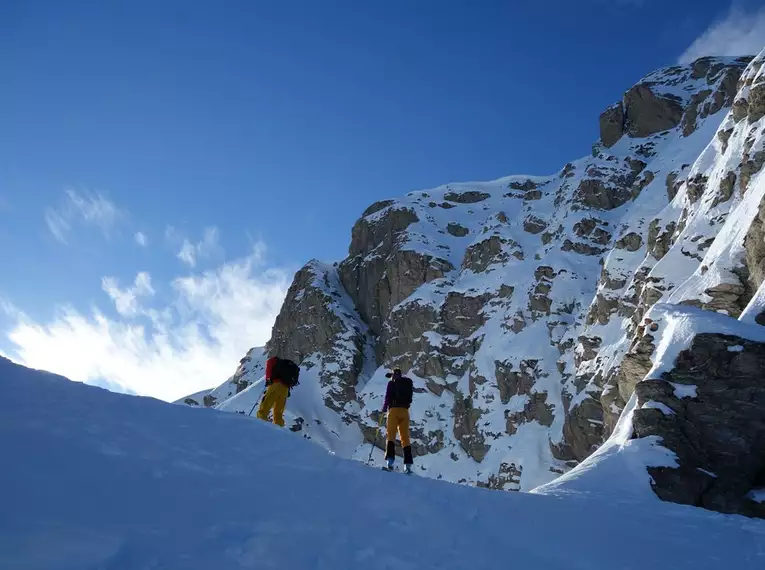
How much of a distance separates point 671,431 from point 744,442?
63.7 inches

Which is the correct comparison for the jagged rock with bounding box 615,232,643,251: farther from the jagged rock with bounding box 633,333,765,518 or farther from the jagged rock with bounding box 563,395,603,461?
the jagged rock with bounding box 633,333,765,518

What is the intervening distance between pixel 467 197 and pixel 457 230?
48.5 feet

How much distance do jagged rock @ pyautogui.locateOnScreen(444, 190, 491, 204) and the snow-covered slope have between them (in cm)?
12313

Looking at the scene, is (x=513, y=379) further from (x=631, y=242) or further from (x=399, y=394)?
(x=399, y=394)

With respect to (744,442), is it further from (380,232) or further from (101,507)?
(380,232)

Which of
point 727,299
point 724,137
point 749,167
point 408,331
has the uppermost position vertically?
point 408,331

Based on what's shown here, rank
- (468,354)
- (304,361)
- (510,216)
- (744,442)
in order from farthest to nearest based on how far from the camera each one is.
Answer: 1. (510,216)
2. (304,361)
3. (468,354)
4. (744,442)

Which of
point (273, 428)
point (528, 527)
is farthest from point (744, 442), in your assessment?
point (273, 428)

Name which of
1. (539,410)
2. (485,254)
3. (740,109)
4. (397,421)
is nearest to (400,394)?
(397,421)

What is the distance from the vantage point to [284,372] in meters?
12.6

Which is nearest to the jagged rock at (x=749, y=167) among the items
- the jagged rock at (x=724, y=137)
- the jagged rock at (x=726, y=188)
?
the jagged rock at (x=726, y=188)

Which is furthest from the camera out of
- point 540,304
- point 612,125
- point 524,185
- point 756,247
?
point 524,185

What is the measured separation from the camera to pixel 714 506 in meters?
12.4

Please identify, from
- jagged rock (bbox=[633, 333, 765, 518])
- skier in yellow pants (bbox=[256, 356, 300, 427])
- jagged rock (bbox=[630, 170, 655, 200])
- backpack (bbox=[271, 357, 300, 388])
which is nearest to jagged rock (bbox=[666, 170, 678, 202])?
jagged rock (bbox=[630, 170, 655, 200])
